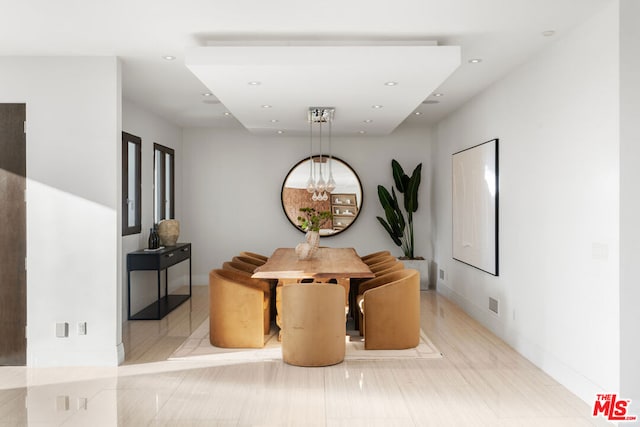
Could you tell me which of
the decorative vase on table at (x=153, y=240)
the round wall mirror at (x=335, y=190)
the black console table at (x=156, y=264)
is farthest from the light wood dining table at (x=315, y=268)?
the round wall mirror at (x=335, y=190)

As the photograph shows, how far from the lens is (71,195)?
4.34 m

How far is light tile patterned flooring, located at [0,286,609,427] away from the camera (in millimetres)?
3219

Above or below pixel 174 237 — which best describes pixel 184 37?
above

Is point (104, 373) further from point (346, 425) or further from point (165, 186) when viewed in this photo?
point (165, 186)

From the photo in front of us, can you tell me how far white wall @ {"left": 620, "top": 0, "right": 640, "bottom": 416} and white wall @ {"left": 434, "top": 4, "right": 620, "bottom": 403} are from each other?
46 millimetres

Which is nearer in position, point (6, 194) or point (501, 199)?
point (6, 194)

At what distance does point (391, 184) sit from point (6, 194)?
543cm

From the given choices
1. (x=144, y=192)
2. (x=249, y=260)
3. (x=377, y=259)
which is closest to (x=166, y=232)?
(x=144, y=192)

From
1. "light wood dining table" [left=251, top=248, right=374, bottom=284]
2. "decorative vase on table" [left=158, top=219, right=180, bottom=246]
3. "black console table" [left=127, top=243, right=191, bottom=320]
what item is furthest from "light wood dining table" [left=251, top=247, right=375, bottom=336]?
"decorative vase on table" [left=158, top=219, right=180, bottom=246]

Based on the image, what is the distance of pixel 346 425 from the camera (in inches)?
123

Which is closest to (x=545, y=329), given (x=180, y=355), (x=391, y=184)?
(x=180, y=355)

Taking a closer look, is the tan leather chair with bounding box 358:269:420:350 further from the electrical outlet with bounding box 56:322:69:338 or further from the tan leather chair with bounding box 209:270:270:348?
the electrical outlet with bounding box 56:322:69:338

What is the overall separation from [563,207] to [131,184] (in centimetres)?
464

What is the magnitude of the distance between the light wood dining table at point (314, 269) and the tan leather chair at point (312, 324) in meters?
0.27
